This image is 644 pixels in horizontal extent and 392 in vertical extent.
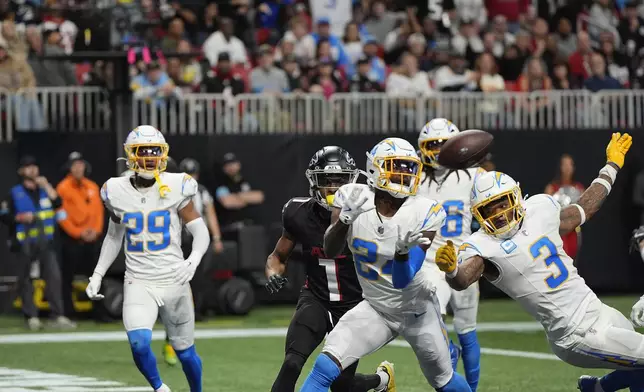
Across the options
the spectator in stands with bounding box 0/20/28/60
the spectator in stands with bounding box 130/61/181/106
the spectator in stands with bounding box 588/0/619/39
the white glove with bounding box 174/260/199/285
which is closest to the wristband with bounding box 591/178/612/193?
the white glove with bounding box 174/260/199/285

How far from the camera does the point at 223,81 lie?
16.1m

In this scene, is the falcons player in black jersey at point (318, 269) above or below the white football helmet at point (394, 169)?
below

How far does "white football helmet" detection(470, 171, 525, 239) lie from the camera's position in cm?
696

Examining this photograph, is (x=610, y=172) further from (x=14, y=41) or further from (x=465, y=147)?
(x=14, y=41)

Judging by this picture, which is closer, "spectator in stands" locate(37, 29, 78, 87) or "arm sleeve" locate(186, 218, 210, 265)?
"arm sleeve" locate(186, 218, 210, 265)

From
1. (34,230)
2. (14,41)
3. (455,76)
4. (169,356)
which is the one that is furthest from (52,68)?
(169,356)

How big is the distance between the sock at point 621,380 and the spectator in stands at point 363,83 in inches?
371

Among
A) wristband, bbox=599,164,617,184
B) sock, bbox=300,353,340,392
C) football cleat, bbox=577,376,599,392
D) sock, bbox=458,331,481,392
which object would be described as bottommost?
sock, bbox=458,331,481,392

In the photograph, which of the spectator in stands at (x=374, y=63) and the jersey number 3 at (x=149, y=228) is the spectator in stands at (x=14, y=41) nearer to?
the spectator in stands at (x=374, y=63)

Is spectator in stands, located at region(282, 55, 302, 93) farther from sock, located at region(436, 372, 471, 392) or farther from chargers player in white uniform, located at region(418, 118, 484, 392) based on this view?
sock, located at region(436, 372, 471, 392)

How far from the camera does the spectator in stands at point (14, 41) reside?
15.5 meters

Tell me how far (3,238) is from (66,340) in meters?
3.03

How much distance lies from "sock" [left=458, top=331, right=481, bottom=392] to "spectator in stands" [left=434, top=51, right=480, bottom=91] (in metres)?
7.89

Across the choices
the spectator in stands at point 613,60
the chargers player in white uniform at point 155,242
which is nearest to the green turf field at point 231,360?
the chargers player in white uniform at point 155,242
